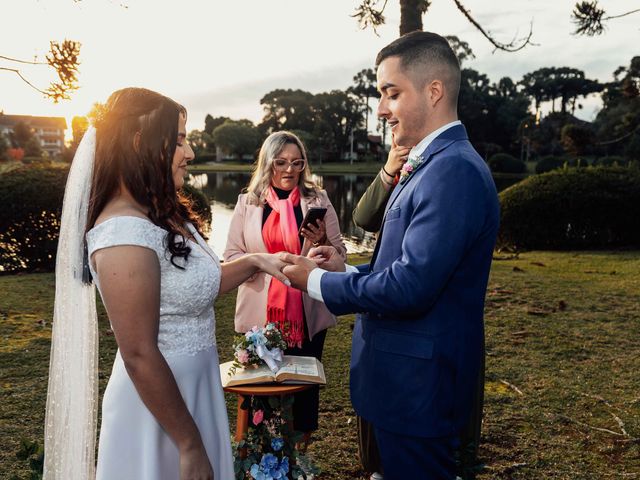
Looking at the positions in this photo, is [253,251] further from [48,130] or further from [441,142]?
[48,130]

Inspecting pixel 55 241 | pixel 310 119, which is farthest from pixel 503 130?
pixel 55 241

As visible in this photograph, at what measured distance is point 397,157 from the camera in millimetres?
3457

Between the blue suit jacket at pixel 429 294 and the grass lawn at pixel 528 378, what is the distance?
2.01 metres

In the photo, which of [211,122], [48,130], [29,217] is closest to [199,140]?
[211,122]

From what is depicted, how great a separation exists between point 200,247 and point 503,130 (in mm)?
74828

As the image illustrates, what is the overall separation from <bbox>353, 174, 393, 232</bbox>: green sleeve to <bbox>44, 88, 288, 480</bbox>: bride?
138 cm

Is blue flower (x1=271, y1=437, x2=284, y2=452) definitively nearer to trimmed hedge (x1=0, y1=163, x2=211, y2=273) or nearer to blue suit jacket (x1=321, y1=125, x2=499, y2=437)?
blue suit jacket (x1=321, y1=125, x2=499, y2=437)

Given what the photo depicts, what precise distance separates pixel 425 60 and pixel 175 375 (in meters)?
1.75

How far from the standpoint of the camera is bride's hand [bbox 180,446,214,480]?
2.14m

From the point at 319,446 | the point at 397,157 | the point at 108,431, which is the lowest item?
the point at 319,446

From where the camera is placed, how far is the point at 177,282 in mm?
2256

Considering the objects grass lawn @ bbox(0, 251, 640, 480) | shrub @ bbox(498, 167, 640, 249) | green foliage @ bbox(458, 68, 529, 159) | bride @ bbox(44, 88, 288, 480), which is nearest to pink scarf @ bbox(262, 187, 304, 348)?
grass lawn @ bbox(0, 251, 640, 480)

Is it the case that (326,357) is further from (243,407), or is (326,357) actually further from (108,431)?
(108,431)

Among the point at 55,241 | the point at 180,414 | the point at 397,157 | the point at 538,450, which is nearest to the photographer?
the point at 180,414
